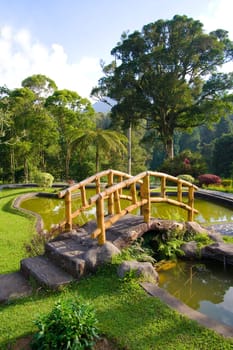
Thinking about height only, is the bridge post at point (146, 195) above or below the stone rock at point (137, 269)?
above

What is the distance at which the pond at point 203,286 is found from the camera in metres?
3.40

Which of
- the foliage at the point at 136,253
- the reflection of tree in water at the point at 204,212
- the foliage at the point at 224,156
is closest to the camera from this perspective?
the foliage at the point at 136,253

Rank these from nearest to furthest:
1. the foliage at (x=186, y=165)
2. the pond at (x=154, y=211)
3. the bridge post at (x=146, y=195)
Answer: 1. the bridge post at (x=146, y=195)
2. the pond at (x=154, y=211)
3. the foliage at (x=186, y=165)

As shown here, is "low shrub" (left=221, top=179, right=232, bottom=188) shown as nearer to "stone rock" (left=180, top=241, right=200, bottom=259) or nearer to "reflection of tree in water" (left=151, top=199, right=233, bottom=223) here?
"reflection of tree in water" (left=151, top=199, right=233, bottom=223)

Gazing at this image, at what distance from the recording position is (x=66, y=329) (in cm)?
225

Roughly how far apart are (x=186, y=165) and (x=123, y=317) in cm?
1397

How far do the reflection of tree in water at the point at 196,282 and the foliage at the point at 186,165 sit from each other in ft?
39.1

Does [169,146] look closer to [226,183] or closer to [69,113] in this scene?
[226,183]

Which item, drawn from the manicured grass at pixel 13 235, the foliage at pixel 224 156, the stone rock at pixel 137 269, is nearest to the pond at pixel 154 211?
the manicured grass at pixel 13 235

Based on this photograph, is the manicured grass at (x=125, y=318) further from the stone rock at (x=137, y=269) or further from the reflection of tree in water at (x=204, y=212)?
the reflection of tree in water at (x=204, y=212)

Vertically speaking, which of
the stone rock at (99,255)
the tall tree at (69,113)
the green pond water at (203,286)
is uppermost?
the tall tree at (69,113)

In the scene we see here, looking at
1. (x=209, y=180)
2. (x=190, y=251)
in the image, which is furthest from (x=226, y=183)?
(x=190, y=251)

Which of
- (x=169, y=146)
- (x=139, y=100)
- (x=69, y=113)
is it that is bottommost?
(x=169, y=146)

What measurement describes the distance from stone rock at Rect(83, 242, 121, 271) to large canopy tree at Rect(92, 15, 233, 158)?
14450 mm
